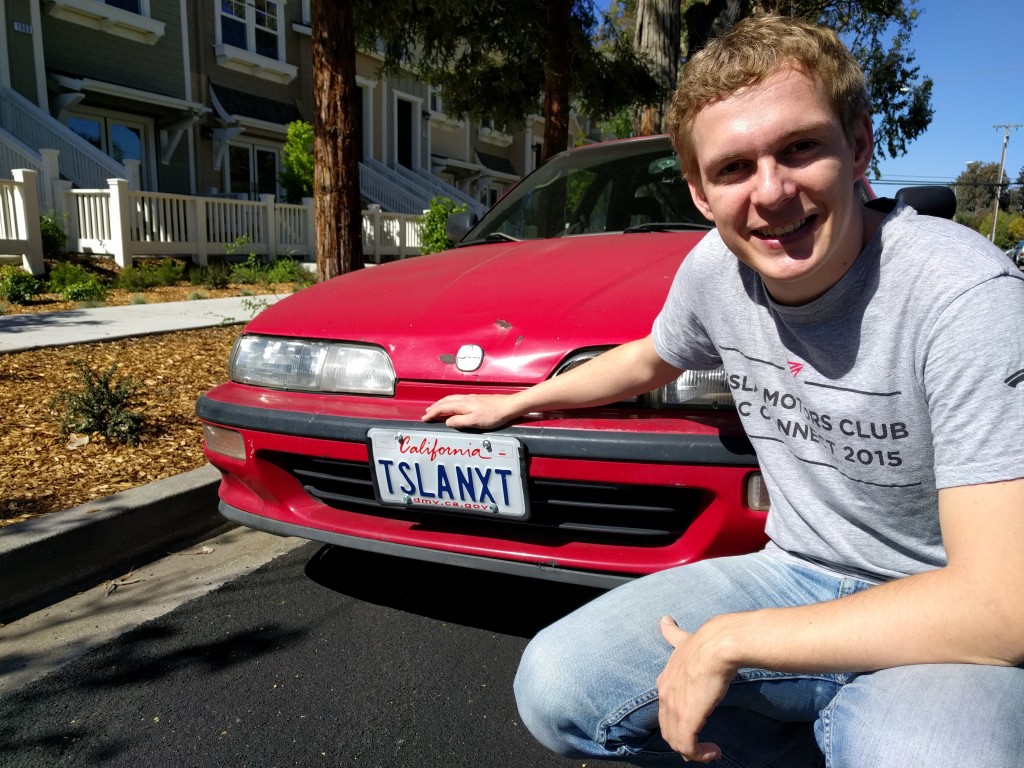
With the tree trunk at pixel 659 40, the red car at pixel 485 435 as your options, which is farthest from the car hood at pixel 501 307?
the tree trunk at pixel 659 40

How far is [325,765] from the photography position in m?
Result: 1.82

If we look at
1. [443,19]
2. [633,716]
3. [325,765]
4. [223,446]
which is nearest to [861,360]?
[633,716]

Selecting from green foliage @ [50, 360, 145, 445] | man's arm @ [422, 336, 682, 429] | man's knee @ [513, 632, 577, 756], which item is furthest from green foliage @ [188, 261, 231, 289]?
man's knee @ [513, 632, 577, 756]

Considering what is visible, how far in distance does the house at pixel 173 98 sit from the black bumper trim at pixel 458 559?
9.68 metres

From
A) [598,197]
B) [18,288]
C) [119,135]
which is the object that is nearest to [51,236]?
[18,288]

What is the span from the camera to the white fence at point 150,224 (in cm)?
973

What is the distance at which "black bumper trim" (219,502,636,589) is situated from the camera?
6.47 feet

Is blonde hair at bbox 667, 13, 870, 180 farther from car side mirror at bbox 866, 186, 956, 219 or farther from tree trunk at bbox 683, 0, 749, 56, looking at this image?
tree trunk at bbox 683, 0, 749, 56

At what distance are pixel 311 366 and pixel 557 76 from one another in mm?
7198

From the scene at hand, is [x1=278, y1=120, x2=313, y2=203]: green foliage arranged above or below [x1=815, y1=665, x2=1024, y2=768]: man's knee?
above

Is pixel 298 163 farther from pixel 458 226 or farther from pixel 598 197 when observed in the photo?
pixel 598 197

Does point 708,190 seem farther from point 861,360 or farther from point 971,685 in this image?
point 971,685

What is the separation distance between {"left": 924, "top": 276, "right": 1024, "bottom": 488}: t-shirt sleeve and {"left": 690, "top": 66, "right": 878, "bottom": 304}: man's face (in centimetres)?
21

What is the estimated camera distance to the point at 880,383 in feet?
4.15
